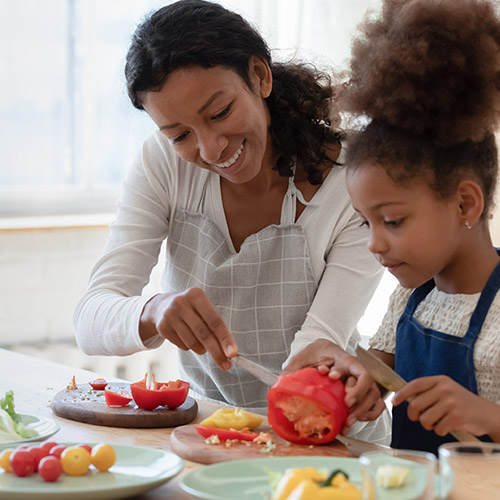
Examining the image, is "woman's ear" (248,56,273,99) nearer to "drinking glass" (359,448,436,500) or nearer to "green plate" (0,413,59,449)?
"green plate" (0,413,59,449)

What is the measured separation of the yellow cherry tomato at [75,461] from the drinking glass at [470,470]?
0.42m

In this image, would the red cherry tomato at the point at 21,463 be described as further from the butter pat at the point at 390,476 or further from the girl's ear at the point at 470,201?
the girl's ear at the point at 470,201

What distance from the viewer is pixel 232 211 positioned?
1.70m

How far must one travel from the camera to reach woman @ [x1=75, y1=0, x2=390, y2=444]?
4.80 ft

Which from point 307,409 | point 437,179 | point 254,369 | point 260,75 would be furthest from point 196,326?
point 260,75

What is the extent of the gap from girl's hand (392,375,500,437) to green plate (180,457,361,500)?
149 millimetres

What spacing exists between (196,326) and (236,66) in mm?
522

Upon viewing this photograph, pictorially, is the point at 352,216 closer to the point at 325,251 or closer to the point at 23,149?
the point at 325,251

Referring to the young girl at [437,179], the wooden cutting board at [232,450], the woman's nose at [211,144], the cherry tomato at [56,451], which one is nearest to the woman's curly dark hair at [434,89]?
the young girl at [437,179]

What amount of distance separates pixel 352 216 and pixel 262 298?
25 cm

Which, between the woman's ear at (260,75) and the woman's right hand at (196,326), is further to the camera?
the woman's ear at (260,75)

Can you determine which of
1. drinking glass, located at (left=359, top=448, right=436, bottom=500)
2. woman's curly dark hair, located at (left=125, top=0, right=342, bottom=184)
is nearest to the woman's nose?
woman's curly dark hair, located at (left=125, top=0, right=342, bottom=184)

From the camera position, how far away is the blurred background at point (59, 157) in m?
2.90

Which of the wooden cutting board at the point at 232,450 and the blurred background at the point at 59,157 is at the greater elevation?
the blurred background at the point at 59,157
